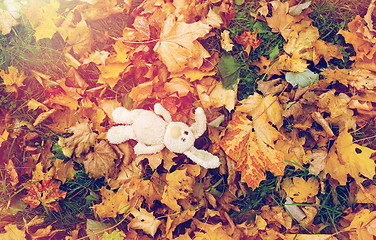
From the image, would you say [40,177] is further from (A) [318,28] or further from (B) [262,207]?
(A) [318,28]

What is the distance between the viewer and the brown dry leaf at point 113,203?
187 cm

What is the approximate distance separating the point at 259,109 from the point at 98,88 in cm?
128

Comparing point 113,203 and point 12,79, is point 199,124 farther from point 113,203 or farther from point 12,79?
point 12,79

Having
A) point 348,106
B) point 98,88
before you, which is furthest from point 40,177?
point 348,106

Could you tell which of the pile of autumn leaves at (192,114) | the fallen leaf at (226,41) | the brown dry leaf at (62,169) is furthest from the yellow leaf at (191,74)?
the brown dry leaf at (62,169)

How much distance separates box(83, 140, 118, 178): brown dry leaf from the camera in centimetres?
182

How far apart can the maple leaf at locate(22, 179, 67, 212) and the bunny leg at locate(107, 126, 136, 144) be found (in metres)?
0.69

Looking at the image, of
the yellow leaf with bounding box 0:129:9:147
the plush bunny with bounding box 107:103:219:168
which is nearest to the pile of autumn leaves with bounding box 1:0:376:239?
the plush bunny with bounding box 107:103:219:168

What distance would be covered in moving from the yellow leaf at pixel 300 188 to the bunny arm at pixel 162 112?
1057 mm

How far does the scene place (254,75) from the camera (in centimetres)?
190

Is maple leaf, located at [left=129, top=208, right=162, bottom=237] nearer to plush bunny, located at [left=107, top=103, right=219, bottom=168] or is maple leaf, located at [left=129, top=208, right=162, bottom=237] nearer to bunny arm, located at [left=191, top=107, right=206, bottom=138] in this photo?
plush bunny, located at [left=107, top=103, right=219, bottom=168]

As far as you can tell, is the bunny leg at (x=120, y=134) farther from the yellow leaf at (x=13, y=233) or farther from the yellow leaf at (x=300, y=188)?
the yellow leaf at (x=300, y=188)

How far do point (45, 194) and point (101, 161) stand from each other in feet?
1.92

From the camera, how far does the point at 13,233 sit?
193cm
